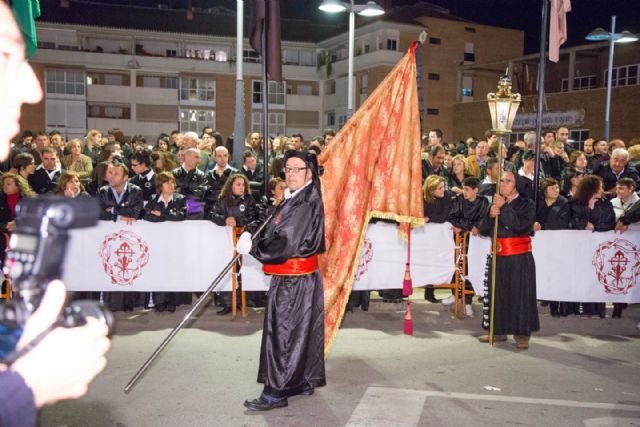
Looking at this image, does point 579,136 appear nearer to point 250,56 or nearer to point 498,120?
point 250,56

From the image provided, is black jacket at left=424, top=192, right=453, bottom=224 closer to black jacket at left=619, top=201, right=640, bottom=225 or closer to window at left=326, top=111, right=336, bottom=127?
black jacket at left=619, top=201, right=640, bottom=225

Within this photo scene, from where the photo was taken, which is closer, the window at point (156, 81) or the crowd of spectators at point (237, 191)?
the crowd of spectators at point (237, 191)

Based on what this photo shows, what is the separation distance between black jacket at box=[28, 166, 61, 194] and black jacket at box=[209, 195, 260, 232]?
2.40 metres

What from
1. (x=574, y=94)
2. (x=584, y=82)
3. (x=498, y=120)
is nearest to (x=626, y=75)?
(x=584, y=82)

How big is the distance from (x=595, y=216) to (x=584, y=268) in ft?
2.32

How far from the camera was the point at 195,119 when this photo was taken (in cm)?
4406

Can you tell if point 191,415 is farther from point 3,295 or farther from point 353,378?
point 3,295

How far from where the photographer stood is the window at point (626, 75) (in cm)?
3114

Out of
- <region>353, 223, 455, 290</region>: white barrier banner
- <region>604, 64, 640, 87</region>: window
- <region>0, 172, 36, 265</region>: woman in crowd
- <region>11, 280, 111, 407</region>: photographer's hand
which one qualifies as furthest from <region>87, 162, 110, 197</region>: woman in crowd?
<region>604, 64, 640, 87</region>: window

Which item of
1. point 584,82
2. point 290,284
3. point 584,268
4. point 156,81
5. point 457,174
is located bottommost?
point 584,268

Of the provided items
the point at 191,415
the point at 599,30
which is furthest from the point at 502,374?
the point at 599,30

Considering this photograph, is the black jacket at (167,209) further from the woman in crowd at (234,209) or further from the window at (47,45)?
the window at (47,45)

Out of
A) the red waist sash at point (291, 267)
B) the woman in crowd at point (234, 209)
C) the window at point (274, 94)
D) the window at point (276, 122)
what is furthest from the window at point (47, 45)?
the red waist sash at point (291, 267)

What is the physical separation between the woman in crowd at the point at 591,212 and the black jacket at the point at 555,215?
3.0 inches
